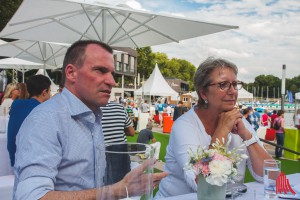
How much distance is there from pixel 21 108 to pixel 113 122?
1262mm

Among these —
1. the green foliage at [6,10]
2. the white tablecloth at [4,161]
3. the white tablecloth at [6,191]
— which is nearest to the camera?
the white tablecloth at [6,191]

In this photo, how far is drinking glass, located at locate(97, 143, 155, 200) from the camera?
1.08m

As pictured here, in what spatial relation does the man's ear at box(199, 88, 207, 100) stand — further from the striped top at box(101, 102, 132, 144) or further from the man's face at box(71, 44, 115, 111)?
the striped top at box(101, 102, 132, 144)

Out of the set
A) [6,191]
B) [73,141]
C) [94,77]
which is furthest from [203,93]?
[6,191]

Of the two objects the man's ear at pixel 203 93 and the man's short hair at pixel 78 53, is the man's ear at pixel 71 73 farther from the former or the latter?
the man's ear at pixel 203 93

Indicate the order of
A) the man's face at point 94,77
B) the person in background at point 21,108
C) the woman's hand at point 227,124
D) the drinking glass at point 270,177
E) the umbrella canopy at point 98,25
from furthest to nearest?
the umbrella canopy at point 98,25 → the person in background at point 21,108 → the woman's hand at point 227,124 → the drinking glass at point 270,177 → the man's face at point 94,77

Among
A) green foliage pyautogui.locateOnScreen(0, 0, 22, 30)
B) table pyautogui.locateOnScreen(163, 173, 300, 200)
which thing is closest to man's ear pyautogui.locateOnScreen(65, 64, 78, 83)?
table pyautogui.locateOnScreen(163, 173, 300, 200)

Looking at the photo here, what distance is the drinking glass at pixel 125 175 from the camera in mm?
1079

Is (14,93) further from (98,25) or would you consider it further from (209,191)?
(209,191)

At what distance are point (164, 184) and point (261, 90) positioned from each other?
152m

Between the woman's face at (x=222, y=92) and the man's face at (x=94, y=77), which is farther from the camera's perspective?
the woman's face at (x=222, y=92)

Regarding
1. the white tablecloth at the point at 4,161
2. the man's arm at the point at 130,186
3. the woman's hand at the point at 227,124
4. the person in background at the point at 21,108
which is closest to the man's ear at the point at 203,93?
the woman's hand at the point at 227,124

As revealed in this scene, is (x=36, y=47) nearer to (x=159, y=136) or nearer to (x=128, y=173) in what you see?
(x=159, y=136)

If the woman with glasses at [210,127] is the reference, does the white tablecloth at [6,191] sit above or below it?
below
